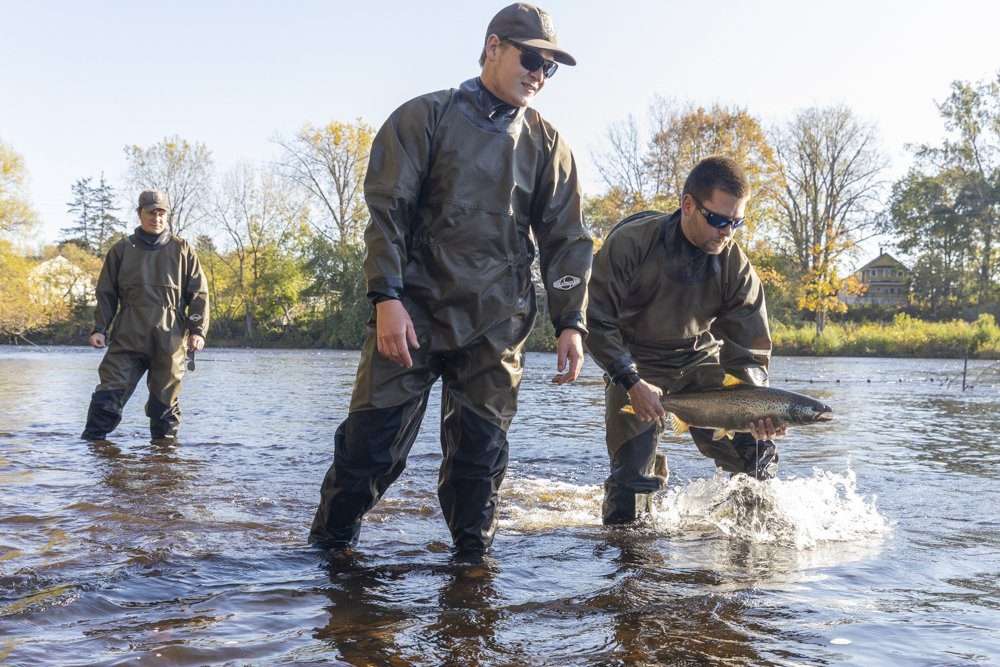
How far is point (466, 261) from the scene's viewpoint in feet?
14.8

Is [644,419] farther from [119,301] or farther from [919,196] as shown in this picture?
[919,196]

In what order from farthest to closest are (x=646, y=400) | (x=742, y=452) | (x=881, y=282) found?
(x=881, y=282) → (x=742, y=452) → (x=646, y=400)

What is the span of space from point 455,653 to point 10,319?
52.6m

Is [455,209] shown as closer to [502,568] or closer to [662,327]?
[502,568]

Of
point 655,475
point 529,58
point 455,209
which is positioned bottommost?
point 655,475

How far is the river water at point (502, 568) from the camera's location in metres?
3.84

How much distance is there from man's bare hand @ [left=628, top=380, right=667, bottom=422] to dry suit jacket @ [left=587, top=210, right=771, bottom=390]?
0.68ft

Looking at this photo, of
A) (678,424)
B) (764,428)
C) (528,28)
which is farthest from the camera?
(678,424)

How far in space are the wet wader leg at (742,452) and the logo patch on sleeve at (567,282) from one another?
73.5 inches

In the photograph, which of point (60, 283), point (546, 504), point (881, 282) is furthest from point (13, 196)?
point (881, 282)

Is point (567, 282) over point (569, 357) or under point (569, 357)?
over

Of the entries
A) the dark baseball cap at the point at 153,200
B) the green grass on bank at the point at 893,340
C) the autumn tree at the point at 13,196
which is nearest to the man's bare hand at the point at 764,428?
the dark baseball cap at the point at 153,200

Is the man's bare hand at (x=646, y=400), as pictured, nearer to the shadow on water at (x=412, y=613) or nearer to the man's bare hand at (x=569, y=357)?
the man's bare hand at (x=569, y=357)

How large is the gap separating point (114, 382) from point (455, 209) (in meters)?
6.38
